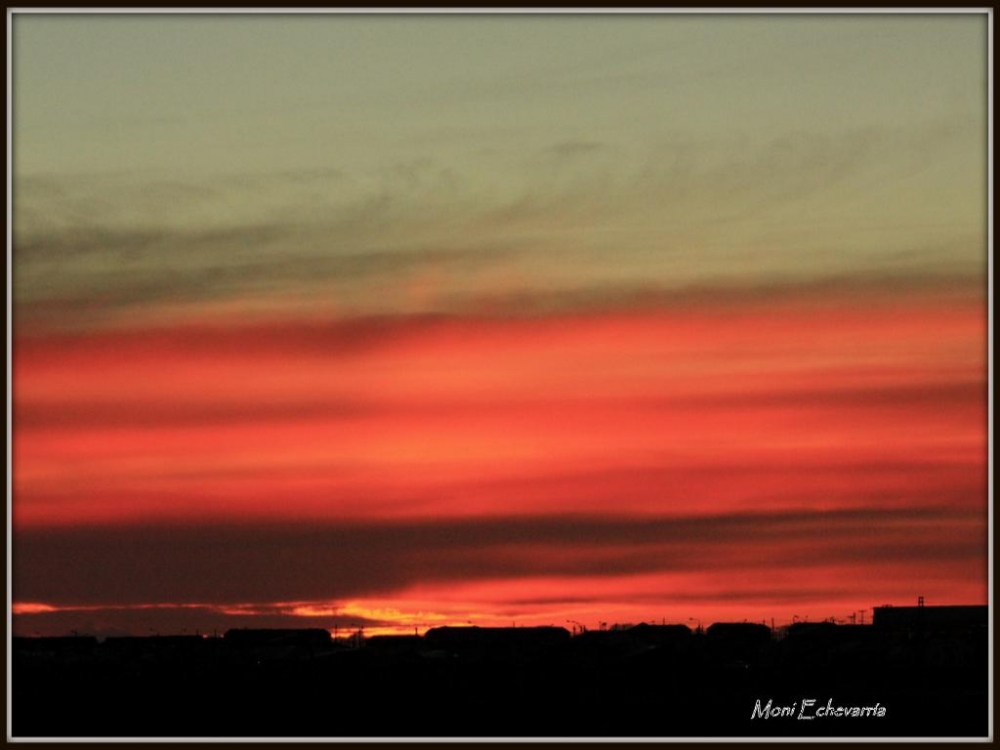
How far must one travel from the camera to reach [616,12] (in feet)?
131

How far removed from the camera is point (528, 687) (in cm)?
11862

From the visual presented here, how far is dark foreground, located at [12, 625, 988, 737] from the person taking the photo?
82.8 meters

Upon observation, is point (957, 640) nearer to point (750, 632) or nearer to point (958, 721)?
point (750, 632)

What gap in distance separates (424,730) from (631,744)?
130ft

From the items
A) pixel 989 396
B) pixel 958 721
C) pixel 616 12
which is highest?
pixel 616 12

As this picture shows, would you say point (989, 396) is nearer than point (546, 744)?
Yes

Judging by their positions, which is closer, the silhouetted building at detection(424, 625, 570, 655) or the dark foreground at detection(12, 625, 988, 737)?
the dark foreground at detection(12, 625, 988, 737)

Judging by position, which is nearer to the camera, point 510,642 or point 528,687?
point 528,687

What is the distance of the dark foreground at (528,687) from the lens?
3260 inches

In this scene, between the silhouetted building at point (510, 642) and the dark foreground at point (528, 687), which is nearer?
the dark foreground at point (528, 687)

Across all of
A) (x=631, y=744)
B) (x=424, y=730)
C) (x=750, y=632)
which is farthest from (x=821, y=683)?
(x=631, y=744)

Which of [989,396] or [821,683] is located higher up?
[989,396]

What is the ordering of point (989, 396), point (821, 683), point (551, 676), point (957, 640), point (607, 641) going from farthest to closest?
point (607, 641) < point (957, 640) < point (551, 676) < point (821, 683) < point (989, 396)

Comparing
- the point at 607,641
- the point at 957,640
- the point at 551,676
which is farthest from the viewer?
the point at 607,641
